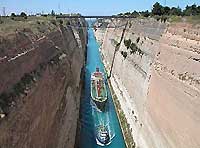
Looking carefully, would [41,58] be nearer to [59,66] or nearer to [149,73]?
[59,66]

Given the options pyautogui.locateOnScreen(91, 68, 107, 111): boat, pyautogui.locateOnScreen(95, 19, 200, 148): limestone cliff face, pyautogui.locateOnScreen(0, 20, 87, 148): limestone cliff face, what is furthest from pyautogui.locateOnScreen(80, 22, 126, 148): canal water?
pyautogui.locateOnScreen(0, 20, 87, 148): limestone cliff face

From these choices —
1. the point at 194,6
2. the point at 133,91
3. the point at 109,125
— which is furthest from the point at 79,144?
the point at 194,6

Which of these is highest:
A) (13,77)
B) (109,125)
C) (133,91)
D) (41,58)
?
(13,77)

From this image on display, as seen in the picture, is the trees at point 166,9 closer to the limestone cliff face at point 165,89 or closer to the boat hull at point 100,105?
the limestone cliff face at point 165,89

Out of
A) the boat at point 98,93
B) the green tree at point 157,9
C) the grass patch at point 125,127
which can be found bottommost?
the boat at point 98,93

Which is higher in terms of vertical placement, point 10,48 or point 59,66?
point 10,48

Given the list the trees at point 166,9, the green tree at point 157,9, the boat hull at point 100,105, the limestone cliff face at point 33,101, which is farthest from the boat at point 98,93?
the trees at point 166,9

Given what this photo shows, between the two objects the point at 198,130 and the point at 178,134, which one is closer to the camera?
the point at 198,130

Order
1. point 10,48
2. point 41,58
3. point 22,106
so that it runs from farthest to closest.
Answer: point 41,58, point 10,48, point 22,106
